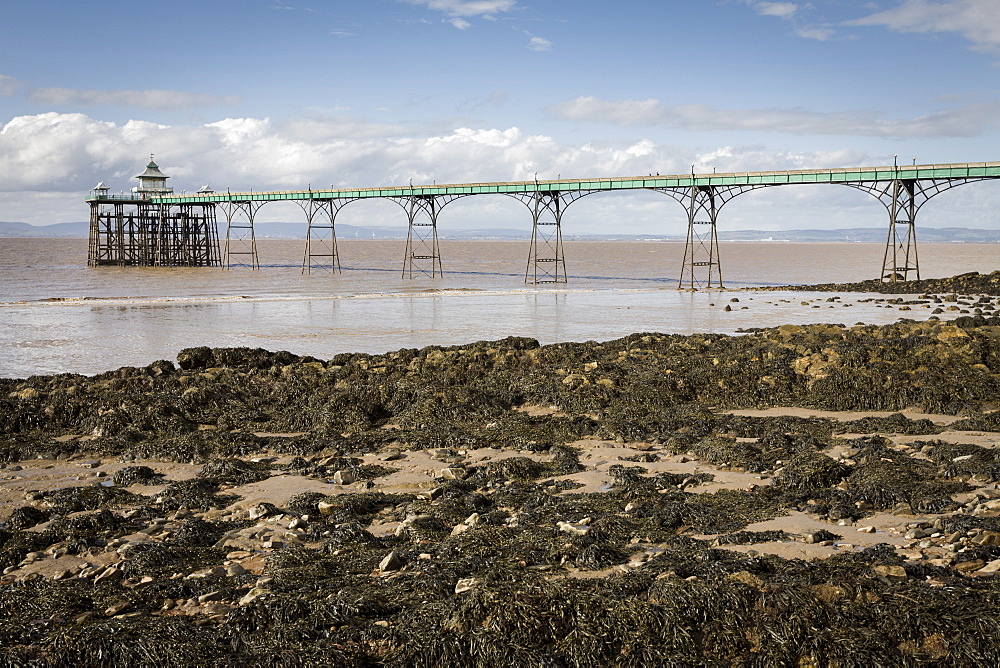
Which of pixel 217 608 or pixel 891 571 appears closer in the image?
pixel 217 608

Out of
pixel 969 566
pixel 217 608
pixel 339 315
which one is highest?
pixel 339 315

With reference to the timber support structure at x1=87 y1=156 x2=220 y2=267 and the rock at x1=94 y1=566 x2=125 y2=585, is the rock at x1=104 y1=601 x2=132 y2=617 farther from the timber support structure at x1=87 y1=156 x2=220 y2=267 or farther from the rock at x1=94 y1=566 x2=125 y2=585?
the timber support structure at x1=87 y1=156 x2=220 y2=267

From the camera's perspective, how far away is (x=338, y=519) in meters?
8.07

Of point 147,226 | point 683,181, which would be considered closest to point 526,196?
point 683,181

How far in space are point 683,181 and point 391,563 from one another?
40822mm

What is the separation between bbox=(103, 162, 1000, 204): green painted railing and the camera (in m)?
39.9

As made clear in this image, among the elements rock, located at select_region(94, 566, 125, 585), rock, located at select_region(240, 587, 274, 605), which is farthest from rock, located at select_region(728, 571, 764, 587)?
rock, located at select_region(94, 566, 125, 585)

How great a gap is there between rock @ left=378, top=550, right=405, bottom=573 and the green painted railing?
3944 centimetres

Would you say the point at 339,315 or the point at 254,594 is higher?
the point at 339,315

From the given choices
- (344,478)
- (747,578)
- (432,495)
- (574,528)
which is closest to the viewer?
(747,578)

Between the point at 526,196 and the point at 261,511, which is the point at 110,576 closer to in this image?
the point at 261,511

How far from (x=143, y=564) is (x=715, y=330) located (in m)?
21.1

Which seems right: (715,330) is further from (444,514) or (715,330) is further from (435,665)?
(435,665)

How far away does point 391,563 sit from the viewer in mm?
6816
